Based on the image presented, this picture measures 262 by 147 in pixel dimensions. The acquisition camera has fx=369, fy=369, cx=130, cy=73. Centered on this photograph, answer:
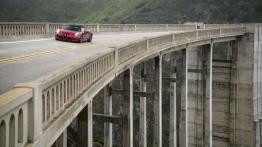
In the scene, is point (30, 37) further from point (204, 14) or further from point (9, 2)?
point (9, 2)

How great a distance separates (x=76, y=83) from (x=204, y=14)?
288 feet

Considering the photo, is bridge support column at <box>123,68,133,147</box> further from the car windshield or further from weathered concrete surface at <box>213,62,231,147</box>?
weathered concrete surface at <box>213,62,231,147</box>

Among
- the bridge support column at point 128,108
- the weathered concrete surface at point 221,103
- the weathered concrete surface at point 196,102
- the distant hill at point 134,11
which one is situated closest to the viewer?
the bridge support column at point 128,108

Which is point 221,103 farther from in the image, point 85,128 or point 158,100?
point 85,128

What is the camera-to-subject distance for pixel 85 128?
29.0 feet

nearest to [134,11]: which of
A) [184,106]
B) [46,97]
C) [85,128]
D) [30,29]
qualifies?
[184,106]

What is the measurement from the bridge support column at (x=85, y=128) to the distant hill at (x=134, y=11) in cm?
8111

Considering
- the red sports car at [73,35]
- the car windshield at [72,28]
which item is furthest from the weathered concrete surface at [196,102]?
the red sports car at [73,35]

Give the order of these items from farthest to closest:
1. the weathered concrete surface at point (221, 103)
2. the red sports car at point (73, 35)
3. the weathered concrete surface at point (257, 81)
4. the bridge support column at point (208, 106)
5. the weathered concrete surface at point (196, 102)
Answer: the weathered concrete surface at point (221, 103), the weathered concrete surface at point (196, 102), the weathered concrete surface at point (257, 81), the bridge support column at point (208, 106), the red sports car at point (73, 35)

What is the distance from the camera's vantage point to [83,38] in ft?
66.9

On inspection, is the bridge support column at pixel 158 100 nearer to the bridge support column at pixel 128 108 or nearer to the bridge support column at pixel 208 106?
the bridge support column at pixel 128 108

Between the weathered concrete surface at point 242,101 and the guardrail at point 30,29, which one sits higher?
the guardrail at point 30,29

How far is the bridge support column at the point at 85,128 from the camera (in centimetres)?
874

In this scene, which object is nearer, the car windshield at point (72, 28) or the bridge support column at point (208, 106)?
the car windshield at point (72, 28)
